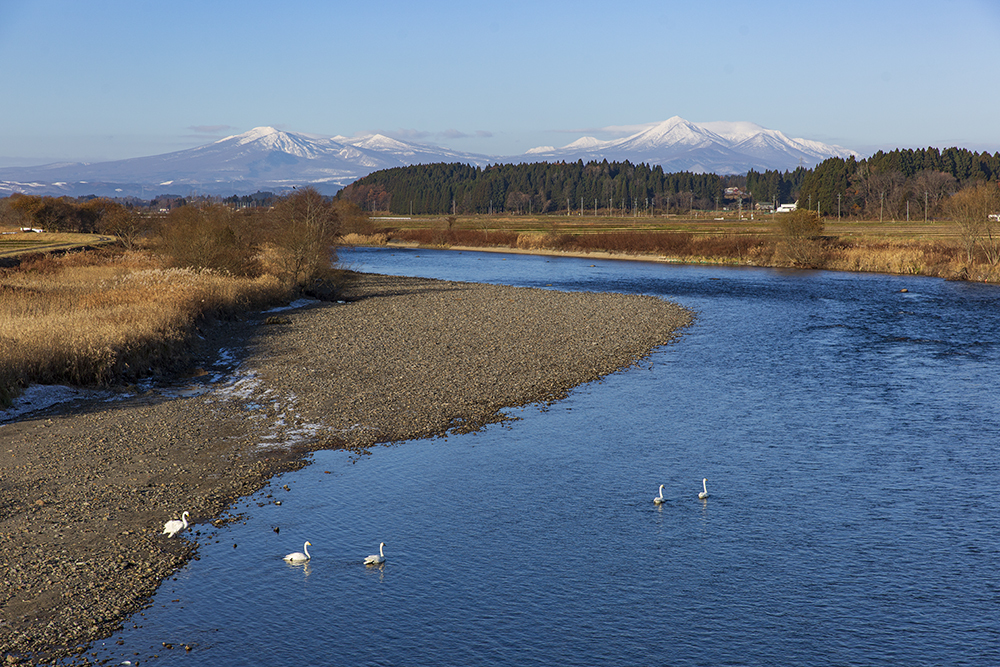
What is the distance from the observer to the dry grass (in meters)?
20.0

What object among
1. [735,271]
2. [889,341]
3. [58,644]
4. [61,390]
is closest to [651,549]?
[58,644]

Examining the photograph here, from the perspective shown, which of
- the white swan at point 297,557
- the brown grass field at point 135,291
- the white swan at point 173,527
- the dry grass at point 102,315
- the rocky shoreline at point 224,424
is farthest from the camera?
the brown grass field at point 135,291

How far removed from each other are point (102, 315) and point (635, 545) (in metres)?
20.1

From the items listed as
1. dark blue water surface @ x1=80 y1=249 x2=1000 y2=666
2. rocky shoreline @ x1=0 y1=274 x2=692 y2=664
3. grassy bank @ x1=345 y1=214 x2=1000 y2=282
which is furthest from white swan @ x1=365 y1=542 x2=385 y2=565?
grassy bank @ x1=345 y1=214 x2=1000 y2=282

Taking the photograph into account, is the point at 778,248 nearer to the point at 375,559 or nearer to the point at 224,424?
the point at 224,424

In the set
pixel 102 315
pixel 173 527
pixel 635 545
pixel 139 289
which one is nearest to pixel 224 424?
pixel 173 527

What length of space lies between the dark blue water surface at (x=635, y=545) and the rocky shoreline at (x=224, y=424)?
0.74 metres

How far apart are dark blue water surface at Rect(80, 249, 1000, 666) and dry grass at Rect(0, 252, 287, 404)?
925cm

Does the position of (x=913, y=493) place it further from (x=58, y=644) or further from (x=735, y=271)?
(x=735, y=271)

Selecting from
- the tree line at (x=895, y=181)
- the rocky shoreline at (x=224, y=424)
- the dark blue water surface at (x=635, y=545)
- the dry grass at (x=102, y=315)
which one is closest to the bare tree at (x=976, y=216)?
the rocky shoreline at (x=224, y=424)

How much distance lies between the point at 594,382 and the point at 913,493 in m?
10.6

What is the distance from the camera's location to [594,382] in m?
23.5

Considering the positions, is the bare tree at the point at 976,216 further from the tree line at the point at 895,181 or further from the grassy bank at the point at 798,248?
the tree line at the point at 895,181

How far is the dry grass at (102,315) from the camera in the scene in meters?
20.0
